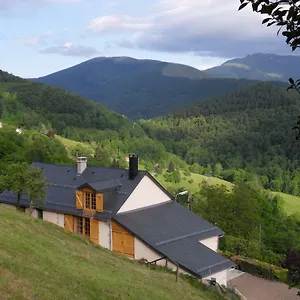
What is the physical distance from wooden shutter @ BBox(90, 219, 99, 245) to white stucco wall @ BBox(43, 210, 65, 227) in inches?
99.6

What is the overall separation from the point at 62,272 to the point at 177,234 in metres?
14.5

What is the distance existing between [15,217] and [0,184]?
8.11 meters

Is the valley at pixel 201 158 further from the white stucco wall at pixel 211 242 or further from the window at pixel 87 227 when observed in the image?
the window at pixel 87 227

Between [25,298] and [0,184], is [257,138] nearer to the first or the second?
[0,184]

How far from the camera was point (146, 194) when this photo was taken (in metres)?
31.4

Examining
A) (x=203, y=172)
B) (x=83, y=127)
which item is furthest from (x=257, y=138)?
(x=83, y=127)

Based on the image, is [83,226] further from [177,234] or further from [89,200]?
[177,234]

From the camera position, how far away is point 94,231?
29641mm

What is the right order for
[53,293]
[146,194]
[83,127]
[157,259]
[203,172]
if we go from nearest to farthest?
1. [53,293]
2. [157,259]
3. [146,194]
4. [203,172]
5. [83,127]

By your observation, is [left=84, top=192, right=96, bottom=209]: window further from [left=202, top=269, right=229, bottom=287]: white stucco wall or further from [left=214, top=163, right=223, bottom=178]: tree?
[left=214, top=163, right=223, bottom=178]: tree

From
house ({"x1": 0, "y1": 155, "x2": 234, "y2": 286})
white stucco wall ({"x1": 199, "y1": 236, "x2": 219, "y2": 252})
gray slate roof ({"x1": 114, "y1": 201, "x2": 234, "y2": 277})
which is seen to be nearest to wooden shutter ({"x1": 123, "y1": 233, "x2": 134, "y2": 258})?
house ({"x1": 0, "y1": 155, "x2": 234, "y2": 286})

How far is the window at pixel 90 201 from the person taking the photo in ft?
98.2

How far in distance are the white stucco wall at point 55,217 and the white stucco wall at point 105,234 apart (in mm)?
3339

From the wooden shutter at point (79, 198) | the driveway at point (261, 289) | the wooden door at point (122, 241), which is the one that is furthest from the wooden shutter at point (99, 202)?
the driveway at point (261, 289)
